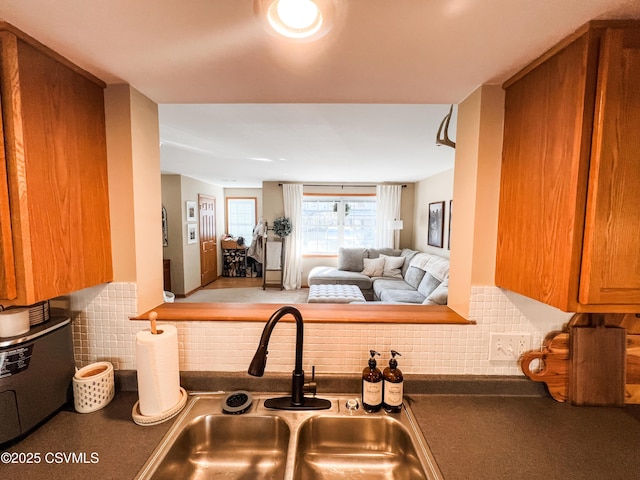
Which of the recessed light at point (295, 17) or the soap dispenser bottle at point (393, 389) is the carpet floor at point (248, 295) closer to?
the soap dispenser bottle at point (393, 389)

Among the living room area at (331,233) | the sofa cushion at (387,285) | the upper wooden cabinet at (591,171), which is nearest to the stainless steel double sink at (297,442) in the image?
the upper wooden cabinet at (591,171)

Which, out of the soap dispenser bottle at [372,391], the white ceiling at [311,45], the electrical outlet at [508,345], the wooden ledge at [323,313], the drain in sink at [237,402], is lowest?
the drain in sink at [237,402]

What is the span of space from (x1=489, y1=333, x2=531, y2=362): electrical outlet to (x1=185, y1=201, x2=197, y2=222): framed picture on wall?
519 centimetres

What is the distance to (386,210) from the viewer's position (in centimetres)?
571

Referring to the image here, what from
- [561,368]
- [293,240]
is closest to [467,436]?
[561,368]

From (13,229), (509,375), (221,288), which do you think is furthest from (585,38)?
(221,288)

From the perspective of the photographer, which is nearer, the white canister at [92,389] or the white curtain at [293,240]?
the white canister at [92,389]

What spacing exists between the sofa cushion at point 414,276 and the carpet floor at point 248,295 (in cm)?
175

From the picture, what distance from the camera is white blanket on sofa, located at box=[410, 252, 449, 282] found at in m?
3.55

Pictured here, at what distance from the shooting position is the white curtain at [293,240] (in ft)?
18.7

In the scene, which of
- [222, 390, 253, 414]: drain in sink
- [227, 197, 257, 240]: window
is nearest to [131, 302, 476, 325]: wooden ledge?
[222, 390, 253, 414]: drain in sink

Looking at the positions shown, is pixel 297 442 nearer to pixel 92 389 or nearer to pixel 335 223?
pixel 92 389

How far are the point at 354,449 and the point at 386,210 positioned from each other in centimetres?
506

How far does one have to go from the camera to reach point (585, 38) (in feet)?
2.36
